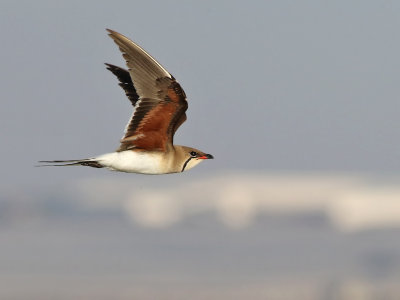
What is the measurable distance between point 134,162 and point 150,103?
53.4 inches

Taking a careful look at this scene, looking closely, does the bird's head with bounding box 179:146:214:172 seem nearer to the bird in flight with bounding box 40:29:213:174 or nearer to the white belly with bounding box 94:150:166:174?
the bird in flight with bounding box 40:29:213:174

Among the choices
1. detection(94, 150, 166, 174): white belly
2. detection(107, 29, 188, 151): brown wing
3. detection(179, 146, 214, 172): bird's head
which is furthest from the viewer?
detection(179, 146, 214, 172): bird's head

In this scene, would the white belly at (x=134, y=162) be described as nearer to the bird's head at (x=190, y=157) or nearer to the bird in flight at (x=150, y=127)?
the bird in flight at (x=150, y=127)

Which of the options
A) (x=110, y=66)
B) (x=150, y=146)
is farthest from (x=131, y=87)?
(x=150, y=146)

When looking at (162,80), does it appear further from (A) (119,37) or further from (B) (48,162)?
(B) (48,162)

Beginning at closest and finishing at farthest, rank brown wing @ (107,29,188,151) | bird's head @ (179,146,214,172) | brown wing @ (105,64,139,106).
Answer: brown wing @ (107,29,188,151) → bird's head @ (179,146,214,172) → brown wing @ (105,64,139,106)

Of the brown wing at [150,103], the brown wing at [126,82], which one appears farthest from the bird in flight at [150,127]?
the brown wing at [126,82]

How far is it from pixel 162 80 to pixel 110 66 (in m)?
3.45

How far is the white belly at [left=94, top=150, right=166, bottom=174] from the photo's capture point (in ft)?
71.7

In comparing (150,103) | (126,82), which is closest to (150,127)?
(150,103)

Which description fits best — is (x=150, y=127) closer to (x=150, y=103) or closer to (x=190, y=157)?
(x=150, y=103)

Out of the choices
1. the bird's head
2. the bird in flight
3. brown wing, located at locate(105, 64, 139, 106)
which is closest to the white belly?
the bird in flight

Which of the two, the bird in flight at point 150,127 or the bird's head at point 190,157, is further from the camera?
the bird's head at point 190,157

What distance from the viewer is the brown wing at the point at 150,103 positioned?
824 inches
